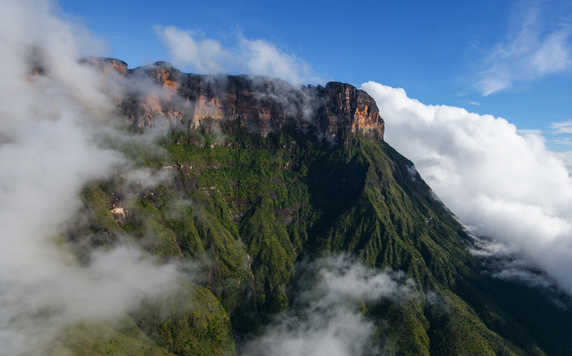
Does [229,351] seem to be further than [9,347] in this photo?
Yes

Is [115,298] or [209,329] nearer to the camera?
[115,298]

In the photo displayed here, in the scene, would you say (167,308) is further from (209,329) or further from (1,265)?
(1,265)

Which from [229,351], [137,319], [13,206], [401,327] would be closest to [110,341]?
[137,319]

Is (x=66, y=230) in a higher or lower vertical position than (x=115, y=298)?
higher

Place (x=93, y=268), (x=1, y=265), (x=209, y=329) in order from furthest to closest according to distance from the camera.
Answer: (x=209, y=329) → (x=93, y=268) → (x=1, y=265)

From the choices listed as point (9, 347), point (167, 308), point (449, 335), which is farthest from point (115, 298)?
point (449, 335)

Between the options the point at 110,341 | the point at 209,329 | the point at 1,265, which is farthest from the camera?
the point at 209,329

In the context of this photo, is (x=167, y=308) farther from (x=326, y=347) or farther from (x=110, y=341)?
(x=326, y=347)

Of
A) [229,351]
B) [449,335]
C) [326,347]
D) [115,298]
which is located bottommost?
[229,351]

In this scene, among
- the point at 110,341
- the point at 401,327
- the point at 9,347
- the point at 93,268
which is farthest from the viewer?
the point at 401,327
